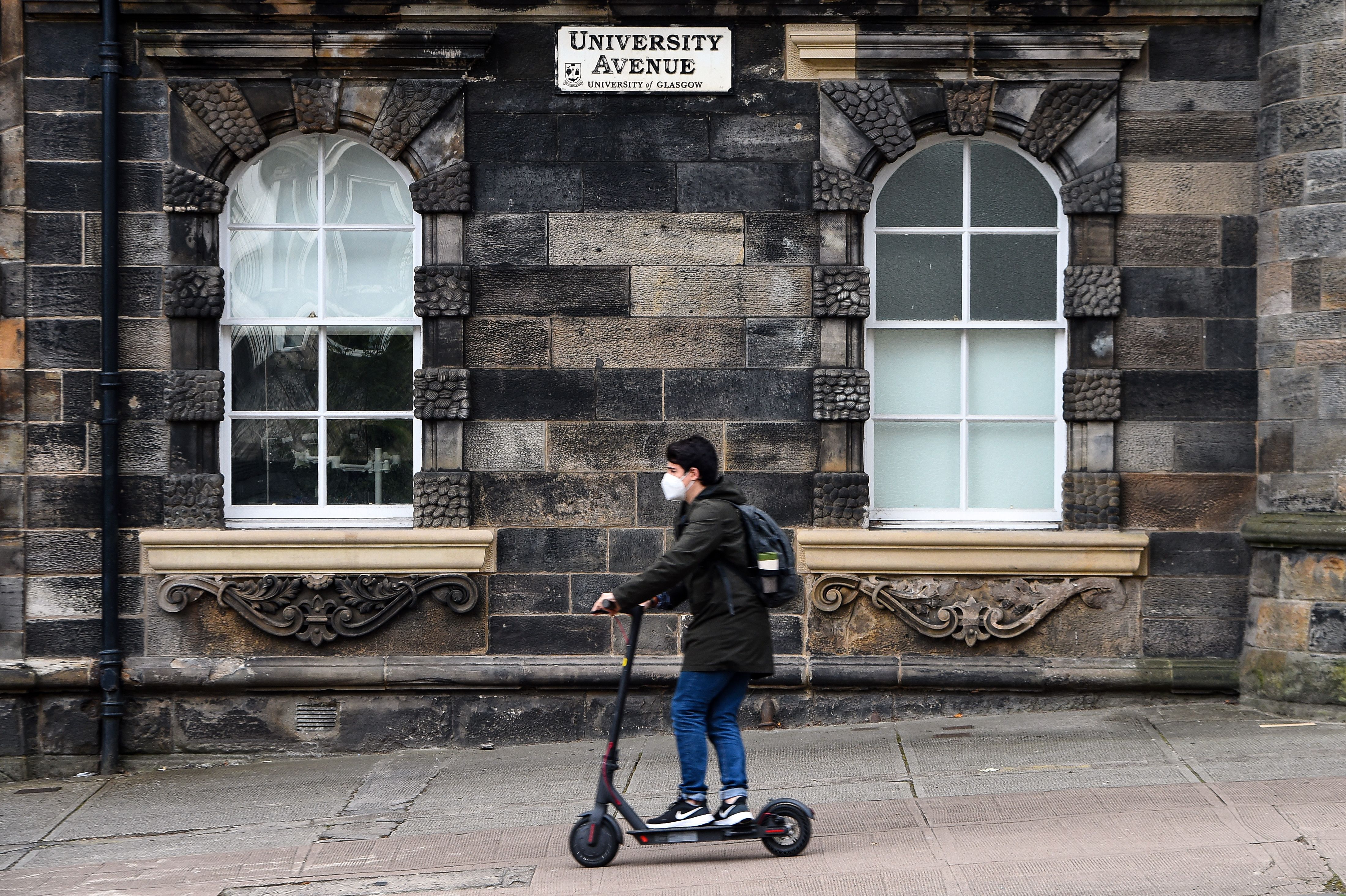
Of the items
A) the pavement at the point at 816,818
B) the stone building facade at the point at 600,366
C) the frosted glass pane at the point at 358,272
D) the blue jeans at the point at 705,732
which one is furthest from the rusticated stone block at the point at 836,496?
the frosted glass pane at the point at 358,272

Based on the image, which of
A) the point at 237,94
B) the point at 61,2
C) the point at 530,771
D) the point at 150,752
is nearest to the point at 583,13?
the point at 237,94

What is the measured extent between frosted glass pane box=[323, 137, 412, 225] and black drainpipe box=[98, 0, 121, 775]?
1291mm

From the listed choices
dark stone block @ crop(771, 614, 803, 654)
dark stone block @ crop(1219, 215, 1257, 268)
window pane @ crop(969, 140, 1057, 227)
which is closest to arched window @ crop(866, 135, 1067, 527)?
window pane @ crop(969, 140, 1057, 227)

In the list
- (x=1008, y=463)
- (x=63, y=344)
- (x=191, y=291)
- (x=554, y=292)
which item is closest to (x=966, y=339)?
(x=1008, y=463)

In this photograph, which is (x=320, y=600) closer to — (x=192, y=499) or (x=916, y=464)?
(x=192, y=499)

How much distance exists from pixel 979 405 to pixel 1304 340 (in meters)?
1.95

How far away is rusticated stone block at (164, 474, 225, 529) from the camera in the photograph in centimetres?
813

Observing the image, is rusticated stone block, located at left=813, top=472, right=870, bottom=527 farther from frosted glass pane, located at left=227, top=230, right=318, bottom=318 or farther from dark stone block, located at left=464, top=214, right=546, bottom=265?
frosted glass pane, located at left=227, top=230, right=318, bottom=318

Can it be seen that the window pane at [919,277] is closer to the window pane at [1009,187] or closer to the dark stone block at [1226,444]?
the window pane at [1009,187]

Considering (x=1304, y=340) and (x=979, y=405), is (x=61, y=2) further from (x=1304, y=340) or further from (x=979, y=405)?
(x=1304, y=340)

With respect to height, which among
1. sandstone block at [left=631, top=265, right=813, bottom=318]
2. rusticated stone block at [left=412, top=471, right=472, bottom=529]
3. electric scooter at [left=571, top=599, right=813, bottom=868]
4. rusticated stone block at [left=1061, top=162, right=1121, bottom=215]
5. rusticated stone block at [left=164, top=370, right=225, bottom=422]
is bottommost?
electric scooter at [left=571, top=599, right=813, bottom=868]

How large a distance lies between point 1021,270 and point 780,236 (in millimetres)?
1587

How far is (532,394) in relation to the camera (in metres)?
8.16

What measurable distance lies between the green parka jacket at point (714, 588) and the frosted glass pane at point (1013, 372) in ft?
10.9
